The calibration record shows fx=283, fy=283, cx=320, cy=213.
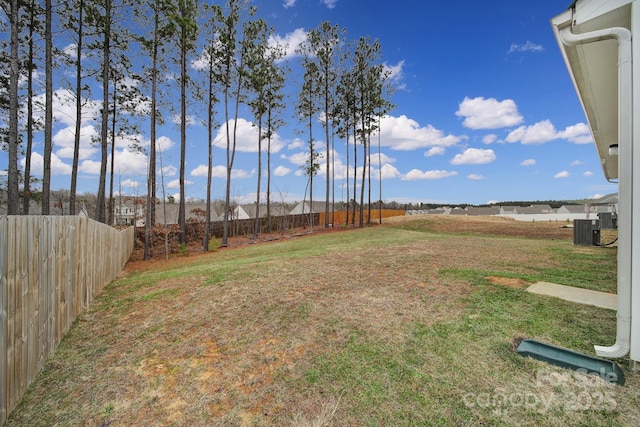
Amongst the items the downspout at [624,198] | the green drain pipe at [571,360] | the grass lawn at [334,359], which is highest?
the downspout at [624,198]

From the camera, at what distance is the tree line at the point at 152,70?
29.0ft

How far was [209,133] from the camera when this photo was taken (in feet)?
42.9

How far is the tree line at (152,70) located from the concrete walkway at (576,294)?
437 inches

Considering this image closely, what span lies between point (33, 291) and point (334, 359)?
2.45 meters

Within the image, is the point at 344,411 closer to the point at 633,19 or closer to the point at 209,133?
the point at 633,19

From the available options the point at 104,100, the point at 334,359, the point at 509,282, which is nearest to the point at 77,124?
the point at 104,100

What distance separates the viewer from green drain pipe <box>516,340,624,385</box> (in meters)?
1.85

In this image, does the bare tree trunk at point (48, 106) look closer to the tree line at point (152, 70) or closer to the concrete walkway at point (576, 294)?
the tree line at point (152, 70)

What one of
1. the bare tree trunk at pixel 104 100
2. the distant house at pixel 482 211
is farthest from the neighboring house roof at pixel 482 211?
the bare tree trunk at pixel 104 100

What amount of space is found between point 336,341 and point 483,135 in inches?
819

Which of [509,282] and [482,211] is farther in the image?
[482,211]

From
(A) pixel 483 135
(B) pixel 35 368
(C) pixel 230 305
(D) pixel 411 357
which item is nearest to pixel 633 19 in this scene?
(D) pixel 411 357

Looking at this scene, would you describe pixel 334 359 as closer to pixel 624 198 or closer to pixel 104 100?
pixel 624 198

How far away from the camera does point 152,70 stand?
11.4 metres
